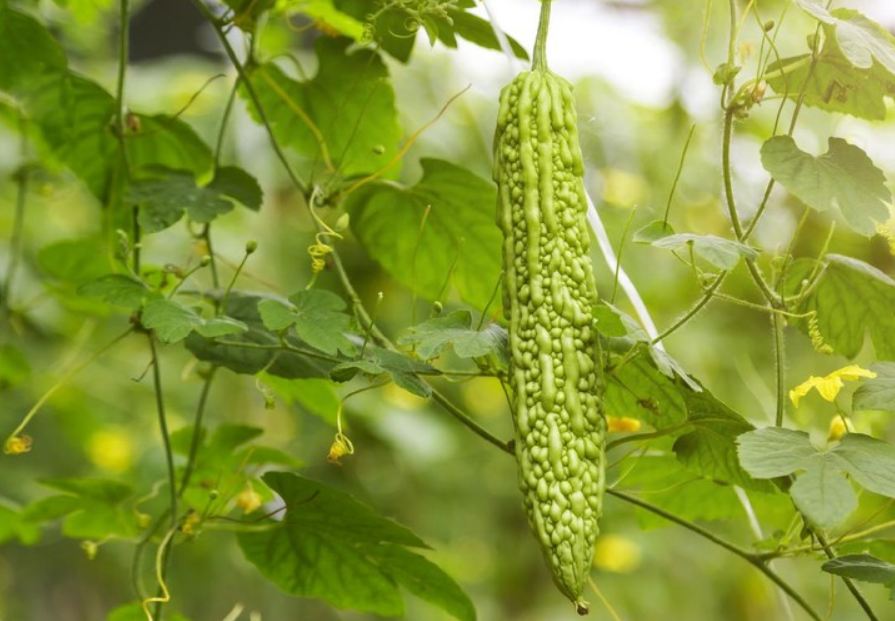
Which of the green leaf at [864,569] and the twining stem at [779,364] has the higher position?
the twining stem at [779,364]

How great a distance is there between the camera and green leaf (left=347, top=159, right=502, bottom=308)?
3.32 ft

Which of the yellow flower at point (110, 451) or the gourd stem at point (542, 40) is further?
the yellow flower at point (110, 451)

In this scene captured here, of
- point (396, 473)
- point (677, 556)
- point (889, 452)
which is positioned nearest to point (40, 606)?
point (396, 473)

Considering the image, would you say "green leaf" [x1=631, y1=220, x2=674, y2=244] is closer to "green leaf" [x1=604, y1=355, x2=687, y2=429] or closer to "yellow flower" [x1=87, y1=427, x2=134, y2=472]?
"green leaf" [x1=604, y1=355, x2=687, y2=429]

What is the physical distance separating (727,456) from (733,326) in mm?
1960

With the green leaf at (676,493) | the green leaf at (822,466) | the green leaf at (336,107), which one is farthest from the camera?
the green leaf at (336,107)

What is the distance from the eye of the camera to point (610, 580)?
2.52m

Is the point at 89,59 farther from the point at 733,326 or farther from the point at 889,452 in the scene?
the point at 889,452

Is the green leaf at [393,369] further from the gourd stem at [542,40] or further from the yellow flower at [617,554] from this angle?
the yellow flower at [617,554]

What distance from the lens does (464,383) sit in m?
2.19

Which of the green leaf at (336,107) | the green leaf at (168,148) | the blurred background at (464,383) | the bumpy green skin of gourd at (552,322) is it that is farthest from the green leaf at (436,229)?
the blurred background at (464,383)

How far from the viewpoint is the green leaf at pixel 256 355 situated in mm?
873

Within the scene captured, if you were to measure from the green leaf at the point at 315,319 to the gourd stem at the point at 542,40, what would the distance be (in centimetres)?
22

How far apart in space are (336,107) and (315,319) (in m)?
0.35
